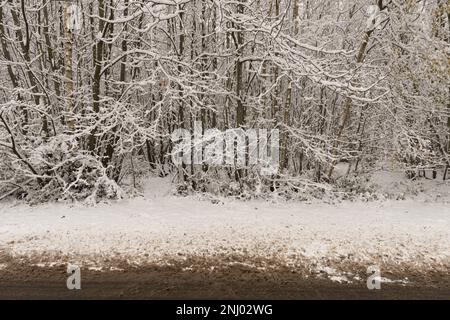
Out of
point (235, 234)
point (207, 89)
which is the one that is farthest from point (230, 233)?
point (207, 89)

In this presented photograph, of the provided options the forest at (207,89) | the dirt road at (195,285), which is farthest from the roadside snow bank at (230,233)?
the forest at (207,89)

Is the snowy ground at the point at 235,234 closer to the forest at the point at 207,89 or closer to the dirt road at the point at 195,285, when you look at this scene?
the dirt road at the point at 195,285

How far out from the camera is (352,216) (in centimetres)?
934

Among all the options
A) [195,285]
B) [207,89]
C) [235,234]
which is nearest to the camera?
[195,285]

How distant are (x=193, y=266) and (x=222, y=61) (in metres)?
8.17

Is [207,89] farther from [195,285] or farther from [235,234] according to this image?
[195,285]

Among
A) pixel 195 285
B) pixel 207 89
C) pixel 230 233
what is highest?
pixel 207 89

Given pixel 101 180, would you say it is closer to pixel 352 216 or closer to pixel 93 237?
pixel 93 237

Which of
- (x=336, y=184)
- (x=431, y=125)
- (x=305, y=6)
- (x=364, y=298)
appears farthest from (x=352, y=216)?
(x=305, y=6)

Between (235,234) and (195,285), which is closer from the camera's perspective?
(195,285)

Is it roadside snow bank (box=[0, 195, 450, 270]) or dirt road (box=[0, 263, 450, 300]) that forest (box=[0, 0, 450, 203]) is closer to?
roadside snow bank (box=[0, 195, 450, 270])

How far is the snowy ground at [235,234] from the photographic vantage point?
6.72 metres

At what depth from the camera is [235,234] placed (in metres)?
7.81

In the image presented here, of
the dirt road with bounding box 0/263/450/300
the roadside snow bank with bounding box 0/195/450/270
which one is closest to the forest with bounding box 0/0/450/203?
the roadside snow bank with bounding box 0/195/450/270
